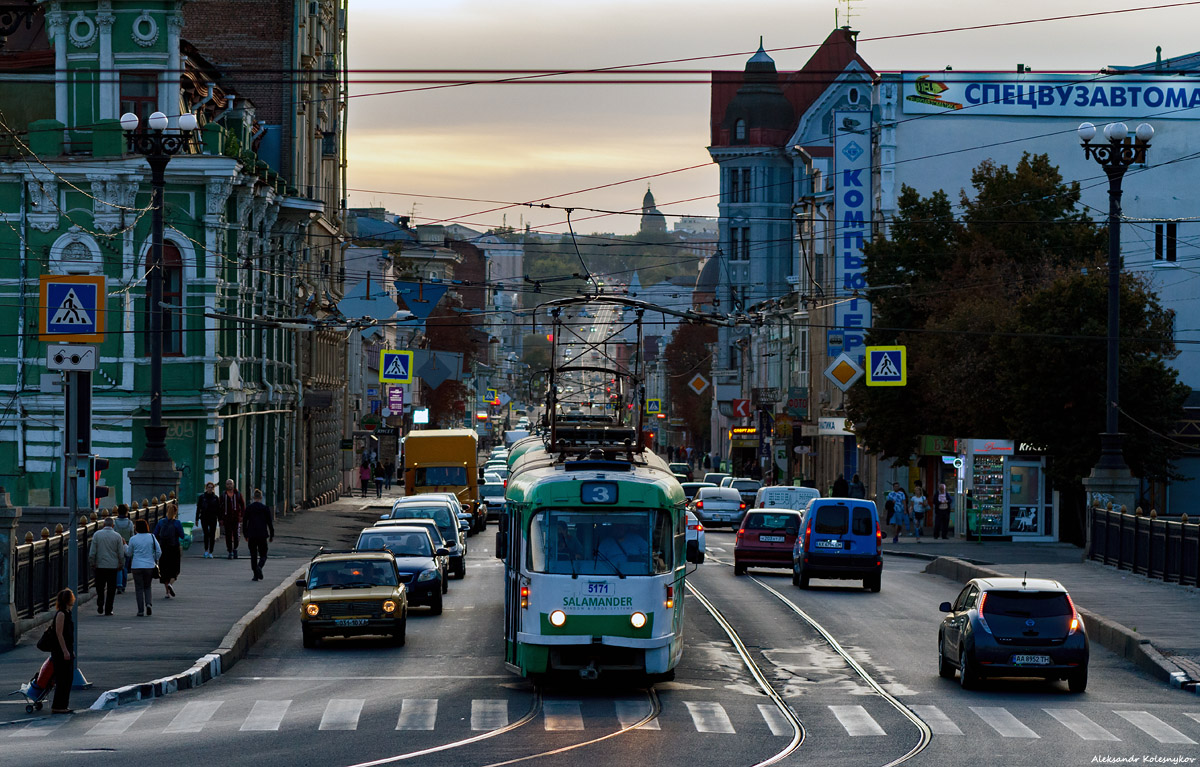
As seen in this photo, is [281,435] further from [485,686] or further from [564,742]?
Result: [564,742]

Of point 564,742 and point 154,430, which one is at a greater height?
point 154,430

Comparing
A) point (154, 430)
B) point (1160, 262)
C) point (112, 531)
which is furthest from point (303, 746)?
point (1160, 262)

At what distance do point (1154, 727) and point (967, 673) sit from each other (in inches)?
132

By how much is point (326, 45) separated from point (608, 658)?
56854mm

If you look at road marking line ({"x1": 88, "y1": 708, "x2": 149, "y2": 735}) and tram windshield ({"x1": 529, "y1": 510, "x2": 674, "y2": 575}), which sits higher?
tram windshield ({"x1": 529, "y1": 510, "x2": 674, "y2": 575})

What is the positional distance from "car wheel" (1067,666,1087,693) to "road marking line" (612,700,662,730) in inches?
217

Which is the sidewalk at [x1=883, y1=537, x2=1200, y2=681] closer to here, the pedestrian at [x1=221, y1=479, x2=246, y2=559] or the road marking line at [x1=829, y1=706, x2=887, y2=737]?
the road marking line at [x1=829, y1=706, x2=887, y2=737]

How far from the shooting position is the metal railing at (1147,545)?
34.0 m

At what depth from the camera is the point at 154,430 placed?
3778 centimetres

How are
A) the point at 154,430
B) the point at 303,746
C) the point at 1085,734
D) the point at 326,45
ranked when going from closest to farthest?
1. the point at 303,746
2. the point at 1085,734
3. the point at 154,430
4. the point at 326,45

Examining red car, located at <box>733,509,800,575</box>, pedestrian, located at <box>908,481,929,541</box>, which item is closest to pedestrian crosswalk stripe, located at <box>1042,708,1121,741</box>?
red car, located at <box>733,509,800,575</box>

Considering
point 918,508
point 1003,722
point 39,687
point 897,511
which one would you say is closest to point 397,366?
point 897,511

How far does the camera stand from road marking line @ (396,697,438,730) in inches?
709

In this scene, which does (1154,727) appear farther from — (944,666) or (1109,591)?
(1109,591)
